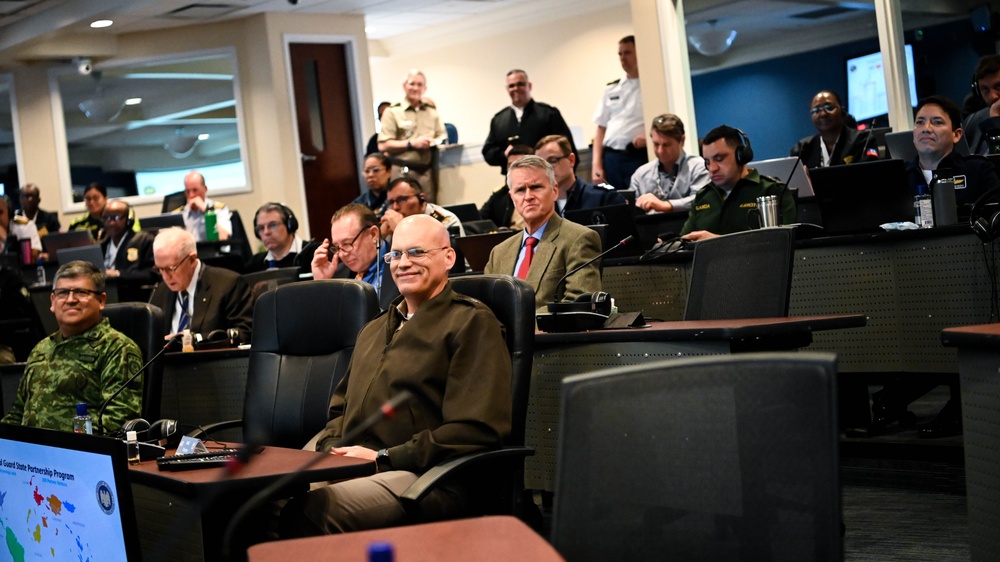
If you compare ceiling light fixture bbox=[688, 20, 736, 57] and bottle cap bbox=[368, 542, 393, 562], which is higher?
ceiling light fixture bbox=[688, 20, 736, 57]

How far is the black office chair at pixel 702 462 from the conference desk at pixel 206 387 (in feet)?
10.0

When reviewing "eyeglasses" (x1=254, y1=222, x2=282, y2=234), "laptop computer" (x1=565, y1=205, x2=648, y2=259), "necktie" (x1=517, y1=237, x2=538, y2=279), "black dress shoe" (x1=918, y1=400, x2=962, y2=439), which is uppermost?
"eyeglasses" (x1=254, y1=222, x2=282, y2=234)

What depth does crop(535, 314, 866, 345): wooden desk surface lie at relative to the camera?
2.90 metres

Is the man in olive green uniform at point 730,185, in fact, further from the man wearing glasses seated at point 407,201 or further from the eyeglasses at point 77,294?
the eyeglasses at point 77,294

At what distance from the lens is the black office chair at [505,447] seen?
2.57 metres

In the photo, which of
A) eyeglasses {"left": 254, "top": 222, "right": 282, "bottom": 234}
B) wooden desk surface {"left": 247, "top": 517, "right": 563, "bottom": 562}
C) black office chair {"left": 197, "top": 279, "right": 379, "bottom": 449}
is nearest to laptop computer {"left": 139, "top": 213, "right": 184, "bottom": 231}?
eyeglasses {"left": 254, "top": 222, "right": 282, "bottom": 234}

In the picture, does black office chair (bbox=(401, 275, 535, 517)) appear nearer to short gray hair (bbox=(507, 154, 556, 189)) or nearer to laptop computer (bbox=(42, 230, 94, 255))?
short gray hair (bbox=(507, 154, 556, 189))

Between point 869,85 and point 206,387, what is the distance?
5.27 m

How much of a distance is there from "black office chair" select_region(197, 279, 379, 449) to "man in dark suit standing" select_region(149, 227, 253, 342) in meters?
1.45

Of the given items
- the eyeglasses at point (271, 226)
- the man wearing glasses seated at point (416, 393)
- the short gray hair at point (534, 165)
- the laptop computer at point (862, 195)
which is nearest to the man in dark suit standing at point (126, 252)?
the eyeglasses at point (271, 226)

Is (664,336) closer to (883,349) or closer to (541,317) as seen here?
(541,317)

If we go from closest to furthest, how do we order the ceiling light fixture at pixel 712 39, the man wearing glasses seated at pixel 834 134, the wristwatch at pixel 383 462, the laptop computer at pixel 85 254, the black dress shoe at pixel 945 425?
the wristwatch at pixel 383 462 < the black dress shoe at pixel 945 425 < the man wearing glasses seated at pixel 834 134 < the laptop computer at pixel 85 254 < the ceiling light fixture at pixel 712 39

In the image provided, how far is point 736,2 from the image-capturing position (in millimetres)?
8766

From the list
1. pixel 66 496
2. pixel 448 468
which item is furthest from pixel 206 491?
pixel 448 468
